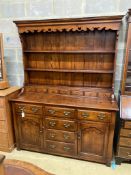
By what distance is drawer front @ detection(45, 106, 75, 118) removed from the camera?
2.19m

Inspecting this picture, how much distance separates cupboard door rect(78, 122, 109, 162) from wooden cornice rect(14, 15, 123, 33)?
1.27m

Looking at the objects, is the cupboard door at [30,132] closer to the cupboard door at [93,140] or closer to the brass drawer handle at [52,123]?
the brass drawer handle at [52,123]

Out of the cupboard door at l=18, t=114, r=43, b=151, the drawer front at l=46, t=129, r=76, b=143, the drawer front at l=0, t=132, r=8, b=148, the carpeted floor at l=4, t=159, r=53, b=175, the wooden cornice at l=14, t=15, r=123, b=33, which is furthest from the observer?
the drawer front at l=0, t=132, r=8, b=148

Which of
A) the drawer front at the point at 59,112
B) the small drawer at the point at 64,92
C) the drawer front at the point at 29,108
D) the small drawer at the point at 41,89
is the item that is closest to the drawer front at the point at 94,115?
the drawer front at the point at 59,112

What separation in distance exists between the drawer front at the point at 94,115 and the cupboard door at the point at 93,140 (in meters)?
0.07

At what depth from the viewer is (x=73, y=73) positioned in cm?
254

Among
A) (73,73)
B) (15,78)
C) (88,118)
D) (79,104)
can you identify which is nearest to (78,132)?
(88,118)

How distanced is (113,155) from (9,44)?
2480 millimetres

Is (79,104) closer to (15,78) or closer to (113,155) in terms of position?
(113,155)

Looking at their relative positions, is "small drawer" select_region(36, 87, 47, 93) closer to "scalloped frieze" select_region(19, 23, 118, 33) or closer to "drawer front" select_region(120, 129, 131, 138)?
"scalloped frieze" select_region(19, 23, 118, 33)

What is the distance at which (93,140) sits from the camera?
2219mm

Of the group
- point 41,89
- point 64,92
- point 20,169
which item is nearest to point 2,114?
point 41,89

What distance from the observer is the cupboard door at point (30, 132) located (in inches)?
93.6

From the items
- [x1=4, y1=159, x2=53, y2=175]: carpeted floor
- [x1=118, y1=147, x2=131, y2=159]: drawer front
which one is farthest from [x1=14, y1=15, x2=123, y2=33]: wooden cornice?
[x1=4, y1=159, x2=53, y2=175]: carpeted floor
